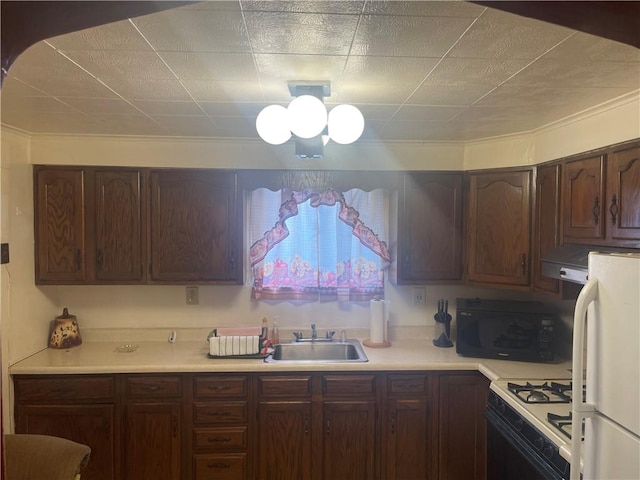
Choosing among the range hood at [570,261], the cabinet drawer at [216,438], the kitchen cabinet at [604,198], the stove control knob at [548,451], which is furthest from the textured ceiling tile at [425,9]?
the cabinet drawer at [216,438]

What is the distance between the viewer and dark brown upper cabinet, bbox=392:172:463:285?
300 cm

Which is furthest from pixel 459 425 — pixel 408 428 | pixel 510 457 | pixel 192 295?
pixel 192 295

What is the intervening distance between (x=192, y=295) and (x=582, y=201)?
249 cm

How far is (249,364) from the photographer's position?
2664 mm

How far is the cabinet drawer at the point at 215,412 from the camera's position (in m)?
2.64

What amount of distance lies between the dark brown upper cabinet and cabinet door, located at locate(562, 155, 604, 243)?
736 mm

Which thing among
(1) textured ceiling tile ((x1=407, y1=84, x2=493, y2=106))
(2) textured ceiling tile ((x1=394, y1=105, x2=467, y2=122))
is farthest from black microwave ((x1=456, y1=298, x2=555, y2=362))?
(1) textured ceiling tile ((x1=407, y1=84, x2=493, y2=106))

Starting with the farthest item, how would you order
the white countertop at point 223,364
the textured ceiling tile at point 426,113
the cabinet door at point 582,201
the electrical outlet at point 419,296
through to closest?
1. the electrical outlet at point 419,296
2. the white countertop at point 223,364
3. the textured ceiling tile at point 426,113
4. the cabinet door at point 582,201

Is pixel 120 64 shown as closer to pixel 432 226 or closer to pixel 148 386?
pixel 148 386

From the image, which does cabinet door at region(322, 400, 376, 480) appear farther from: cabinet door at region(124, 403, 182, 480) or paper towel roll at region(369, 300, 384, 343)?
cabinet door at region(124, 403, 182, 480)

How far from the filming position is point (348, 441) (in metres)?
2.68

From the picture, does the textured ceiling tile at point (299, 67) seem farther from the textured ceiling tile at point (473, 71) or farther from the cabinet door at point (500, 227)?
the cabinet door at point (500, 227)

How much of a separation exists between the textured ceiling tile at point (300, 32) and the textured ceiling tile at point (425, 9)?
0.08 metres

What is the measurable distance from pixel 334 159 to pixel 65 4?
2319mm
